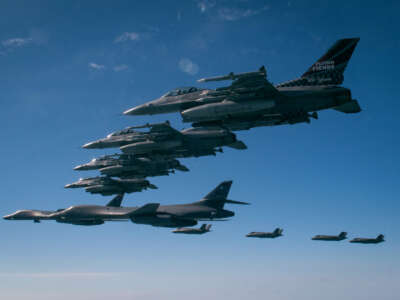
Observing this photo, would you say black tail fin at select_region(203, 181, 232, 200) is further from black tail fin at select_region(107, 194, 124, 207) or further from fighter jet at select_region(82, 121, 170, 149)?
fighter jet at select_region(82, 121, 170, 149)

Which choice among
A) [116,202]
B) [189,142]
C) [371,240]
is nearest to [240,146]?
[189,142]

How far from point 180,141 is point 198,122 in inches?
124

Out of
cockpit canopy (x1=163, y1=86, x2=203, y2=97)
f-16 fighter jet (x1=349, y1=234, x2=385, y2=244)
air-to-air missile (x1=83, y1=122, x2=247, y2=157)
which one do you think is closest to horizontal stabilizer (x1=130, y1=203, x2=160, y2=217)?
air-to-air missile (x1=83, y1=122, x2=247, y2=157)

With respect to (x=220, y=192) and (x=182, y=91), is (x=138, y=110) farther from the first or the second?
(x=220, y=192)

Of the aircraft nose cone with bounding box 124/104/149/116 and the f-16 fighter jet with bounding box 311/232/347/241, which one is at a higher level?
the aircraft nose cone with bounding box 124/104/149/116

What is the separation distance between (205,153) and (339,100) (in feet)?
46.4

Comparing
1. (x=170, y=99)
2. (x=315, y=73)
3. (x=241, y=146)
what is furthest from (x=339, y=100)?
(x=170, y=99)

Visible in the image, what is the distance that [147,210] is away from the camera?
39.8 metres

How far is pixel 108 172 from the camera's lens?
1532 inches

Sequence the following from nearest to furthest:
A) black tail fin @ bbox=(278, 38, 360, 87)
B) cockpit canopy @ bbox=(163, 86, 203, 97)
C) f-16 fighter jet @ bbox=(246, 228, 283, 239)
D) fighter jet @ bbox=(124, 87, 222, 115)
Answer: black tail fin @ bbox=(278, 38, 360, 87)
fighter jet @ bbox=(124, 87, 222, 115)
cockpit canopy @ bbox=(163, 86, 203, 97)
f-16 fighter jet @ bbox=(246, 228, 283, 239)

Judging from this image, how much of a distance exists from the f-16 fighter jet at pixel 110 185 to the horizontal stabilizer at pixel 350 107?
27607 millimetres

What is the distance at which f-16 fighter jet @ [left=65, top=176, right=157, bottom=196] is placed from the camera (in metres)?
42.0

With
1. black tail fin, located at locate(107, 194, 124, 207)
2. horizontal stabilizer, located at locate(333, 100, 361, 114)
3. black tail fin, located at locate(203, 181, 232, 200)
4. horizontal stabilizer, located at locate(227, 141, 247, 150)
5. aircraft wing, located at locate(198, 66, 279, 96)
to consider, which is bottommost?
black tail fin, located at locate(107, 194, 124, 207)

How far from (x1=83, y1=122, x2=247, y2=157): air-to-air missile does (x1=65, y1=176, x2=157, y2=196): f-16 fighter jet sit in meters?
9.83
